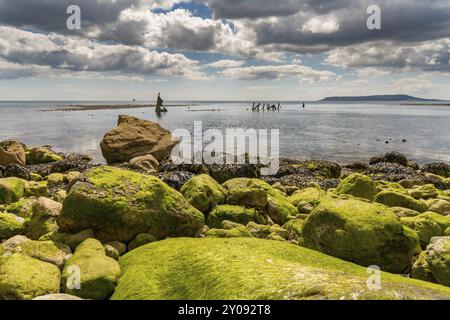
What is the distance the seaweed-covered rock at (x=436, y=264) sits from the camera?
8.09 m

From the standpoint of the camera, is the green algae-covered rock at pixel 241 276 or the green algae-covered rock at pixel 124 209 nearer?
the green algae-covered rock at pixel 241 276

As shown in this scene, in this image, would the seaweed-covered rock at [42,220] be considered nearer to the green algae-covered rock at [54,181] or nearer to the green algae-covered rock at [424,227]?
the green algae-covered rock at [54,181]

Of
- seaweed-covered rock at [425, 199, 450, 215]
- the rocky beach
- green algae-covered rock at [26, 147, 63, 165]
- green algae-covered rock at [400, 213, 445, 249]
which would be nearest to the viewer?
the rocky beach

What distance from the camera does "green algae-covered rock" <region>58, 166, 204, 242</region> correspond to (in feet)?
30.3

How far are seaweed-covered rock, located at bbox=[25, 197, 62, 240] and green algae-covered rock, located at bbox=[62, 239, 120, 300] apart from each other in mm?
2647

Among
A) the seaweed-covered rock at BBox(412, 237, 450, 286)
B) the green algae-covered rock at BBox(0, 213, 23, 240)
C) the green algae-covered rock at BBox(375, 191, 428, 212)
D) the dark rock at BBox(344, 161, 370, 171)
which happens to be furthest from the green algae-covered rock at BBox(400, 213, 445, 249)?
the dark rock at BBox(344, 161, 370, 171)

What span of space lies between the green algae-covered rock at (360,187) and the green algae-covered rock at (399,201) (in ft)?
2.32

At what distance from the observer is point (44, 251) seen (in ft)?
25.8

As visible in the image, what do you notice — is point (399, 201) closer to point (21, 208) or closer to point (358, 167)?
point (21, 208)

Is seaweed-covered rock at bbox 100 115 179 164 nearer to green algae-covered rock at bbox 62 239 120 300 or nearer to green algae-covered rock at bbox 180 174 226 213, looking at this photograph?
green algae-covered rock at bbox 180 174 226 213

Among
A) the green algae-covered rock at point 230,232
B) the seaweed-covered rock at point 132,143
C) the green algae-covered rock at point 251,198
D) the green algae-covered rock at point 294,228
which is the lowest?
the green algae-covered rock at point 294,228

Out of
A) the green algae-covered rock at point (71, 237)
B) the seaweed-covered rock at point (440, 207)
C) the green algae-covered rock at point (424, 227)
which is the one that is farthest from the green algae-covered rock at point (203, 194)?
the seaweed-covered rock at point (440, 207)

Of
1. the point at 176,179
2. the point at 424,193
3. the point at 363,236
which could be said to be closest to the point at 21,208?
the point at 176,179

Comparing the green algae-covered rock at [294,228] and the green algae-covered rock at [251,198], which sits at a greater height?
the green algae-covered rock at [251,198]
